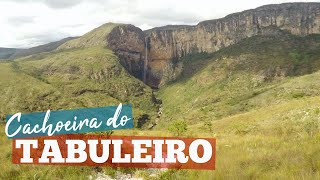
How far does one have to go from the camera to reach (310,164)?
7508mm

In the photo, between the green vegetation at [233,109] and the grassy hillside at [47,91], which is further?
the grassy hillside at [47,91]

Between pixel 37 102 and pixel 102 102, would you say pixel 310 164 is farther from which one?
pixel 102 102

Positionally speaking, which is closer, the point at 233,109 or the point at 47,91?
the point at 233,109

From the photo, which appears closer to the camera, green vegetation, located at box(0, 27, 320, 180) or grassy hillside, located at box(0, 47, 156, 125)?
green vegetation, located at box(0, 27, 320, 180)

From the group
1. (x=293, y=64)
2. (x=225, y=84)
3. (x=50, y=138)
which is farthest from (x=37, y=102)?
(x=50, y=138)

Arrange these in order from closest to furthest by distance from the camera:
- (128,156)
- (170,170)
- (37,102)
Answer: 1. (170,170)
2. (128,156)
3. (37,102)

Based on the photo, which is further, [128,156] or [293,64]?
[293,64]

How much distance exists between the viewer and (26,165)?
9.54m

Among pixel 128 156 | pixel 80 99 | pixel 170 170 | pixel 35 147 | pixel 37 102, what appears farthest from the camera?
pixel 80 99

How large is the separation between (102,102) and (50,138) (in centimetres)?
16232

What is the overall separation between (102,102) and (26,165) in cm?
16372

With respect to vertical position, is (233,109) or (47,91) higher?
(47,91)

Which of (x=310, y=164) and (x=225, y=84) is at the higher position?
(x=310, y=164)

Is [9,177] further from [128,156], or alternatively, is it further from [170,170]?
[170,170]
